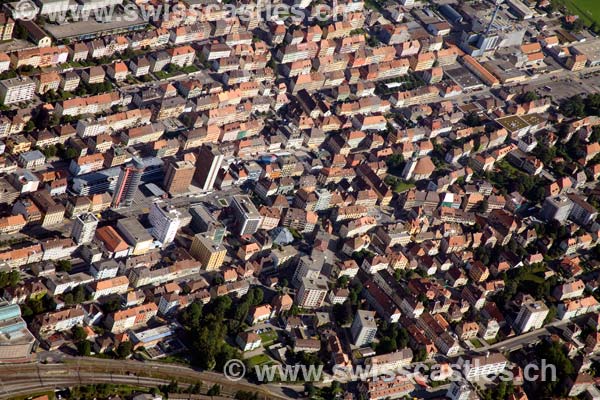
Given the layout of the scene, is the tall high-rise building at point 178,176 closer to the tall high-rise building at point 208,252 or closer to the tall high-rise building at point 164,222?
the tall high-rise building at point 164,222

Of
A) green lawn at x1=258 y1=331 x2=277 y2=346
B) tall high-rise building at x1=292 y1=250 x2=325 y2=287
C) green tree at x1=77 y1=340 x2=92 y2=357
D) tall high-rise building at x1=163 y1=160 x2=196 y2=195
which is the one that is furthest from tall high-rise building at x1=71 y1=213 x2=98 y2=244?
tall high-rise building at x1=292 y1=250 x2=325 y2=287

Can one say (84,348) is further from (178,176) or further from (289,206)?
(289,206)

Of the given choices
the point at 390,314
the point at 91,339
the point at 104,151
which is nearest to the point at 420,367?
the point at 390,314

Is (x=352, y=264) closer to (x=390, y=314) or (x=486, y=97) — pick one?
(x=390, y=314)

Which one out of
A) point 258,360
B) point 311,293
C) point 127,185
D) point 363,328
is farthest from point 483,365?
point 127,185

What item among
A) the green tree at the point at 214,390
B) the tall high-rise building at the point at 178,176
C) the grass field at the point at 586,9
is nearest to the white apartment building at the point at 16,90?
the tall high-rise building at the point at 178,176

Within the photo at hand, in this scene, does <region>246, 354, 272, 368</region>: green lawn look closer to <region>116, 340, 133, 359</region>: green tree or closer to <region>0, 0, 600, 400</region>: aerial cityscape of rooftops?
<region>0, 0, 600, 400</region>: aerial cityscape of rooftops
